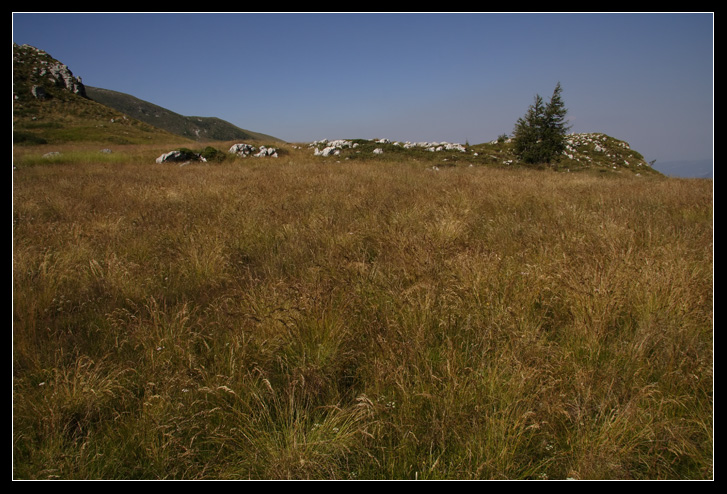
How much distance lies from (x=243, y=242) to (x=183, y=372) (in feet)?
8.63

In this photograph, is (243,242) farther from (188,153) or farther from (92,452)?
(188,153)

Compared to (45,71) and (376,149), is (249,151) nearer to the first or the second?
(376,149)

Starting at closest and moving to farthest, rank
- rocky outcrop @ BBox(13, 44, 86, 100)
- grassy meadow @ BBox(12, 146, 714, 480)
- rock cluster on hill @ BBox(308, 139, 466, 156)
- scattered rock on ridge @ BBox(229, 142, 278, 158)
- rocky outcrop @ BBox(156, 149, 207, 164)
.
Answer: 1. grassy meadow @ BBox(12, 146, 714, 480)
2. rocky outcrop @ BBox(156, 149, 207, 164)
3. scattered rock on ridge @ BBox(229, 142, 278, 158)
4. rock cluster on hill @ BBox(308, 139, 466, 156)
5. rocky outcrop @ BBox(13, 44, 86, 100)

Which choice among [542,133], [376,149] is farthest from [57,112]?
[542,133]

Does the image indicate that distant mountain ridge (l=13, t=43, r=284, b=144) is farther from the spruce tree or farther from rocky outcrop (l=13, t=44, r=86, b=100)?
the spruce tree

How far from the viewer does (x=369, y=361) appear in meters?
2.04

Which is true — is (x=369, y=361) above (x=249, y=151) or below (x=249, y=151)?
below

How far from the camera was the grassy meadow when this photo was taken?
59.2 inches

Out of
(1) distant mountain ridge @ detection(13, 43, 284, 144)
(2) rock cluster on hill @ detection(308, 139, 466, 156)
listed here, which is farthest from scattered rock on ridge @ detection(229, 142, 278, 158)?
(1) distant mountain ridge @ detection(13, 43, 284, 144)

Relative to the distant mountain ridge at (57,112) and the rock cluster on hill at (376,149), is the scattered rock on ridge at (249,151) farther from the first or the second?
the distant mountain ridge at (57,112)

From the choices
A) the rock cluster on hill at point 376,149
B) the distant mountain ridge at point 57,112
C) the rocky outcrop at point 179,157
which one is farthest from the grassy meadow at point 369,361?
the distant mountain ridge at point 57,112

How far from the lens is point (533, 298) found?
260cm
